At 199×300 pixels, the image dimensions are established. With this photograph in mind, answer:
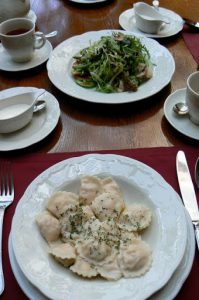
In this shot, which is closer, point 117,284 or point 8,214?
point 117,284

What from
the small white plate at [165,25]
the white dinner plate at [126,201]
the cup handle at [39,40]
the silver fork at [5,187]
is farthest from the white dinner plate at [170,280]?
the small white plate at [165,25]

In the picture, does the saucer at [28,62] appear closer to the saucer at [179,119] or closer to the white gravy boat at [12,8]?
the white gravy boat at [12,8]

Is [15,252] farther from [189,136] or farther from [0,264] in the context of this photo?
[189,136]

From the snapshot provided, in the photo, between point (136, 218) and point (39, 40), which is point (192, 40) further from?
point (136, 218)

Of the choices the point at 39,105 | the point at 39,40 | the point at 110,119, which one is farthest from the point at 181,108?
the point at 39,40

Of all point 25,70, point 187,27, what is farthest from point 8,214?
point 187,27

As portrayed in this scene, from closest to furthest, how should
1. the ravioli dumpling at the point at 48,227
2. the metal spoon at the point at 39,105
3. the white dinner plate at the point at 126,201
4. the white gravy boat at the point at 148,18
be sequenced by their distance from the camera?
the white dinner plate at the point at 126,201
the ravioli dumpling at the point at 48,227
the metal spoon at the point at 39,105
the white gravy boat at the point at 148,18
